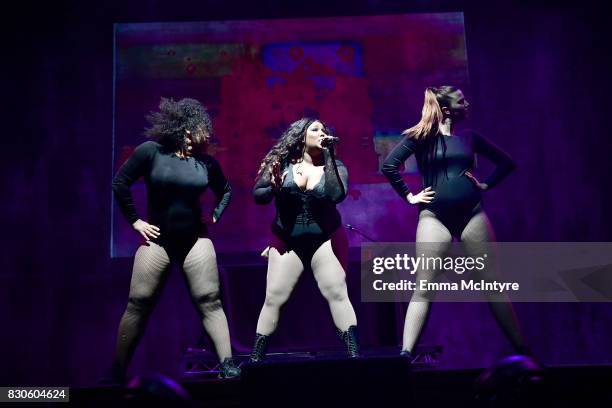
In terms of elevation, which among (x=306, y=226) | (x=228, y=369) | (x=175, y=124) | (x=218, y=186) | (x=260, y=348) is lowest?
(x=228, y=369)

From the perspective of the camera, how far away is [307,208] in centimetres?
399

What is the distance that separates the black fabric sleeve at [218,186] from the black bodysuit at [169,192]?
58mm

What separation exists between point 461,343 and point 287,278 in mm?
2887

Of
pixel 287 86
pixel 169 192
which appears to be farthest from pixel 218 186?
pixel 287 86

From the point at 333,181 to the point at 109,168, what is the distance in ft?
10.2

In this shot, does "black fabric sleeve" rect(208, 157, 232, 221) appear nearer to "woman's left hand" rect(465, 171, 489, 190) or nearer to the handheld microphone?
the handheld microphone

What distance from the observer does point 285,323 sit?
18.3ft

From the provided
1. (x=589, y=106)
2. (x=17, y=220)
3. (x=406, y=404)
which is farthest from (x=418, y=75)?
(x=17, y=220)

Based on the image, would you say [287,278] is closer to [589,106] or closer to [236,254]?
[236,254]

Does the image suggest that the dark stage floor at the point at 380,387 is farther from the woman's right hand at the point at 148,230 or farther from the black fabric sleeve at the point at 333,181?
the black fabric sleeve at the point at 333,181

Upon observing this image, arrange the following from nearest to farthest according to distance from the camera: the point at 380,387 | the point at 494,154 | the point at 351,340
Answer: the point at 380,387 → the point at 351,340 → the point at 494,154

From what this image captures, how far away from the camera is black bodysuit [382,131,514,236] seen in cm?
420

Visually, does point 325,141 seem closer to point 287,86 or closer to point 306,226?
point 306,226

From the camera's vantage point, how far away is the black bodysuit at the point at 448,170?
13.8 ft
